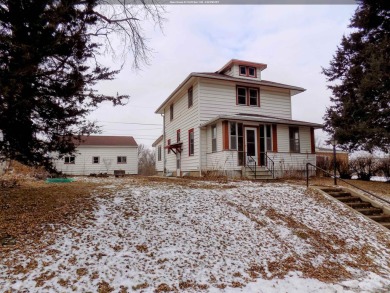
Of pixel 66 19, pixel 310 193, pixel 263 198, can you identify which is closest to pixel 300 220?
pixel 263 198

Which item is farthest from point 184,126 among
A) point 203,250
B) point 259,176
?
point 203,250

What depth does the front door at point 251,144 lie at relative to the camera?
15.3 m

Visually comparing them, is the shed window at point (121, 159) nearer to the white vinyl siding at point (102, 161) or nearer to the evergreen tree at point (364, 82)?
the white vinyl siding at point (102, 161)

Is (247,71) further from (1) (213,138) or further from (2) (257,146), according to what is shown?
(1) (213,138)

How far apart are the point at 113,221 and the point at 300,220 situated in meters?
4.71

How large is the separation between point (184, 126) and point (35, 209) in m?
12.8

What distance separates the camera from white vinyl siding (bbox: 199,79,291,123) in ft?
52.4

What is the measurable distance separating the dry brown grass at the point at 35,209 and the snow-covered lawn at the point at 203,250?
13.9 inches

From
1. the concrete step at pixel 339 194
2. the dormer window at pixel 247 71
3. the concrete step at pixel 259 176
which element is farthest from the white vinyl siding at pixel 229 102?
the concrete step at pixel 339 194

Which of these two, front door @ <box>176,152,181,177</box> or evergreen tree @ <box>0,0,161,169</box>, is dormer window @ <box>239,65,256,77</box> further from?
evergreen tree @ <box>0,0,161,169</box>

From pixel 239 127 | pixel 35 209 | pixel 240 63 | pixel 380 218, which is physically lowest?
pixel 380 218

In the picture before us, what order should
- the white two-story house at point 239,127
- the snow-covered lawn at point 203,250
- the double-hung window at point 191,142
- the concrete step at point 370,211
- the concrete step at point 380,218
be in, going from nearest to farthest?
the snow-covered lawn at point 203,250 → the concrete step at point 380,218 → the concrete step at point 370,211 → the white two-story house at point 239,127 → the double-hung window at point 191,142

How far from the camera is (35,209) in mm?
6164

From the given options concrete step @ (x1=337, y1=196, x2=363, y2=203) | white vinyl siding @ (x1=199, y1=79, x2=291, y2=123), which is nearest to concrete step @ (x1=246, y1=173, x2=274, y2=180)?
white vinyl siding @ (x1=199, y1=79, x2=291, y2=123)
